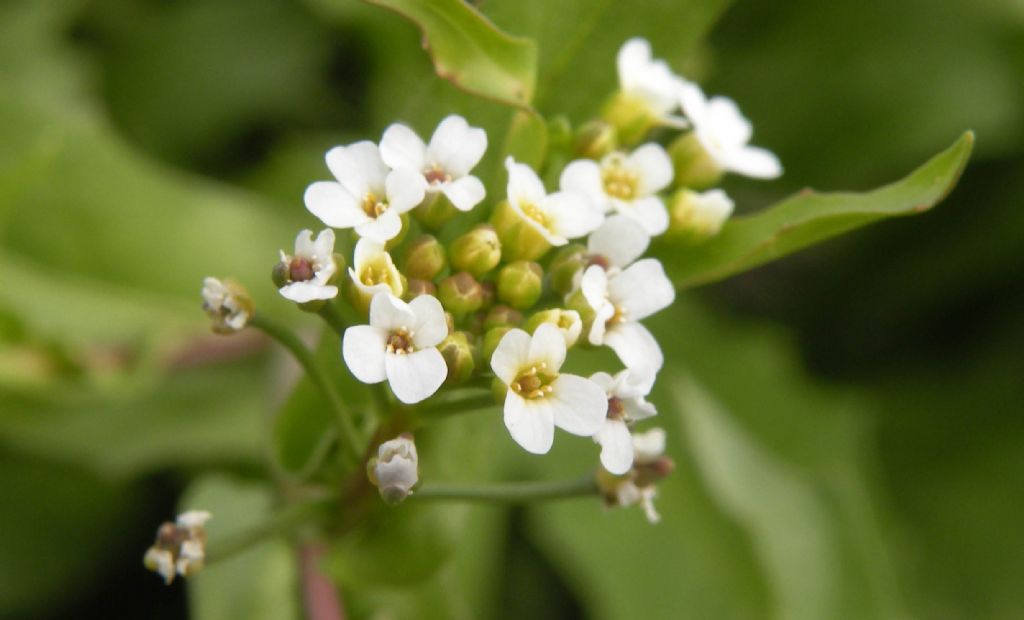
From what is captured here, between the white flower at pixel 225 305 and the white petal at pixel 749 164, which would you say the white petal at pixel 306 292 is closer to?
the white flower at pixel 225 305

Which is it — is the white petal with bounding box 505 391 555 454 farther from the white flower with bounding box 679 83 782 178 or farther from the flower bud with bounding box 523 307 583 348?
the white flower with bounding box 679 83 782 178

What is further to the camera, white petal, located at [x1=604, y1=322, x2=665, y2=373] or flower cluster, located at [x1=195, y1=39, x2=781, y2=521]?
white petal, located at [x1=604, y1=322, x2=665, y2=373]

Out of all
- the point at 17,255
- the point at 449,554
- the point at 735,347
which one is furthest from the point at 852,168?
the point at 17,255

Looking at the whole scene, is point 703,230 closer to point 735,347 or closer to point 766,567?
point 766,567

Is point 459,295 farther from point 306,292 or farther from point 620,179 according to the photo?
point 620,179

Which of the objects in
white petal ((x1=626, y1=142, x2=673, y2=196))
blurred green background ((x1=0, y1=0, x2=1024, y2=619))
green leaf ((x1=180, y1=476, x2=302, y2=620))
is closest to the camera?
white petal ((x1=626, y1=142, x2=673, y2=196))

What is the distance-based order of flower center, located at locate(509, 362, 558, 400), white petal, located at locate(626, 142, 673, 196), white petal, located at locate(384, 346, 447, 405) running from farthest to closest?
white petal, located at locate(626, 142, 673, 196) < flower center, located at locate(509, 362, 558, 400) < white petal, located at locate(384, 346, 447, 405)

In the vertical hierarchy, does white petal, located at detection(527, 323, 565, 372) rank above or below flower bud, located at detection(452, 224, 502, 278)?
below

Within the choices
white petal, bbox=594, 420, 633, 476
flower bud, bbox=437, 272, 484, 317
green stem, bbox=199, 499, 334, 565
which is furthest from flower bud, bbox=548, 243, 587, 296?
green stem, bbox=199, 499, 334, 565
